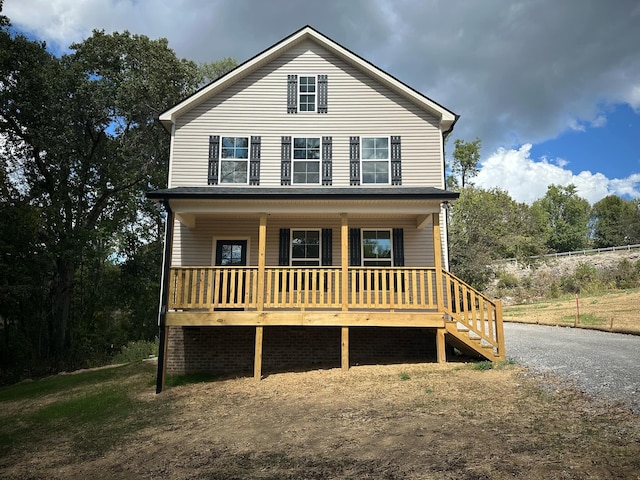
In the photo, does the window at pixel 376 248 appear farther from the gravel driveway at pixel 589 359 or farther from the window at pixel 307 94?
the window at pixel 307 94

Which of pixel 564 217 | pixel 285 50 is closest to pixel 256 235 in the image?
pixel 285 50

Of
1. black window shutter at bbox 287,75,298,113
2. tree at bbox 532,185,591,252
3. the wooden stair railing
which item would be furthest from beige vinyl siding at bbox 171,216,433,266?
tree at bbox 532,185,591,252

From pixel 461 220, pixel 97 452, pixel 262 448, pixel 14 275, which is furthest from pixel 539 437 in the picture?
pixel 461 220

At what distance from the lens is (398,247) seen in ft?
40.6

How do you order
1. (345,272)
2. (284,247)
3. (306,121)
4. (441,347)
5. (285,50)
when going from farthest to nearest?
(285,50) → (306,121) → (284,247) → (345,272) → (441,347)

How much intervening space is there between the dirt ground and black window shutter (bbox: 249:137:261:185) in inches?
249

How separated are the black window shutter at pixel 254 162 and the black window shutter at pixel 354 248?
3.25 meters

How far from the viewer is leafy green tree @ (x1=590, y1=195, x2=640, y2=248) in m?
59.2

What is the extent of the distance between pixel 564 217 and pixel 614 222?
255 inches

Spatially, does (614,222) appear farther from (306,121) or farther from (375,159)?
(306,121)

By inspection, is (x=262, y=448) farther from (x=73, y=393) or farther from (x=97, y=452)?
(x=73, y=393)

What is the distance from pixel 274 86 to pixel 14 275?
14563mm

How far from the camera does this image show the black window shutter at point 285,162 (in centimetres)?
1295

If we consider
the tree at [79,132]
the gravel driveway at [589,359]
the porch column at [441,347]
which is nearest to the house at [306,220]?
the porch column at [441,347]
